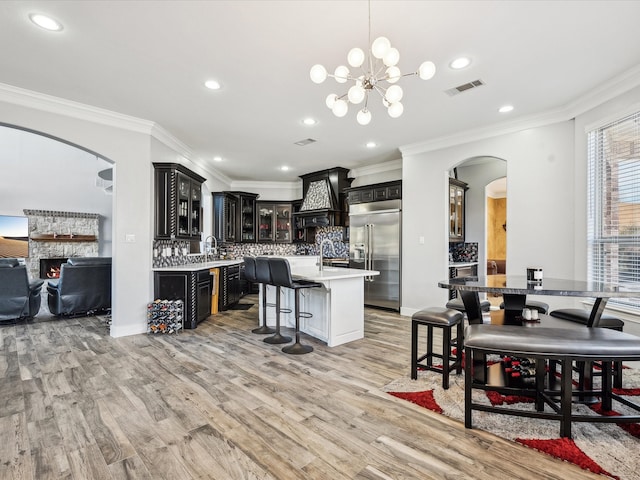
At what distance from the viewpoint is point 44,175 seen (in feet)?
27.0

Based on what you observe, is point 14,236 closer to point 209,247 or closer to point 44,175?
point 44,175

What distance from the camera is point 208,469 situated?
1.71m

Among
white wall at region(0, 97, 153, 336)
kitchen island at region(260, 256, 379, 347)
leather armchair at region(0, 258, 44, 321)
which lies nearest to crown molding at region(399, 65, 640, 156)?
kitchen island at region(260, 256, 379, 347)

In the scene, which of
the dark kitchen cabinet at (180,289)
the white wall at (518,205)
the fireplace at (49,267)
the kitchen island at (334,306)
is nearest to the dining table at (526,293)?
the kitchen island at (334,306)

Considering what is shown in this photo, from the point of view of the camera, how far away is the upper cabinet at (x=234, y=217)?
7.51 meters

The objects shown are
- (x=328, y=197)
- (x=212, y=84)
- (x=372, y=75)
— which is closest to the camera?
(x=372, y=75)

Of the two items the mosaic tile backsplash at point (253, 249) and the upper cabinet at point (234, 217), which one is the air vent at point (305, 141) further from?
the upper cabinet at point (234, 217)

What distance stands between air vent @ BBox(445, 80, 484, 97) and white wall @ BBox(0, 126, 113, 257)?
824 centimetres

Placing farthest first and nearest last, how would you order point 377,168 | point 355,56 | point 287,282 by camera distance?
point 377,168 < point 287,282 < point 355,56

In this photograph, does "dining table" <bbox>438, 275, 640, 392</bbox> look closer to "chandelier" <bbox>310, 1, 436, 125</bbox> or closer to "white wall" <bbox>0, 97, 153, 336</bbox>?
"chandelier" <bbox>310, 1, 436, 125</bbox>

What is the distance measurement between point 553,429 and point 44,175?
10928mm

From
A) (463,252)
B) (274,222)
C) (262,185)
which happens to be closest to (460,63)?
(463,252)

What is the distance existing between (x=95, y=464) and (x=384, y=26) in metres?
3.43

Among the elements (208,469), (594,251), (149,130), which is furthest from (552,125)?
(149,130)
